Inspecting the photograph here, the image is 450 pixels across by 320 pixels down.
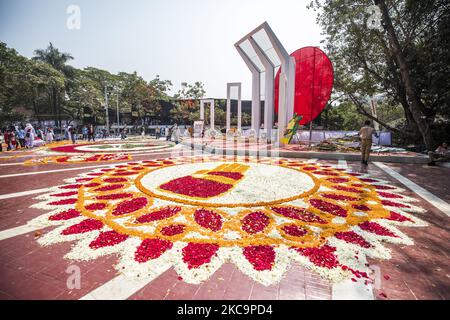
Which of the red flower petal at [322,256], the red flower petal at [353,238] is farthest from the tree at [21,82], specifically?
the red flower petal at [353,238]

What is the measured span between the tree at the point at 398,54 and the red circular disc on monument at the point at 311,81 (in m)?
3.03

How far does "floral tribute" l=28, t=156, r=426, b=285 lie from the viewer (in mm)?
2762

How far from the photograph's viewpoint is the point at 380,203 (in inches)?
191

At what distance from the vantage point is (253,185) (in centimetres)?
601

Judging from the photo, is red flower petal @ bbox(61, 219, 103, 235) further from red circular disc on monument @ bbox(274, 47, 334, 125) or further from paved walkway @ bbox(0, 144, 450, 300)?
red circular disc on monument @ bbox(274, 47, 334, 125)

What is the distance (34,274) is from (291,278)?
2835mm

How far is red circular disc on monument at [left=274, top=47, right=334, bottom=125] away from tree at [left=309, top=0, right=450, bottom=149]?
303 centimetres

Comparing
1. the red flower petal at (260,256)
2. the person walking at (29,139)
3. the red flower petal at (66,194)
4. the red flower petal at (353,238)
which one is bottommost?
the red flower petal at (260,256)

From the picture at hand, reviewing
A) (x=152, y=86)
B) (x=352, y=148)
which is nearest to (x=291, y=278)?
(x=352, y=148)

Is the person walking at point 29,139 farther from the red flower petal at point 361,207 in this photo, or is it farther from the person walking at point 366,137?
the person walking at point 366,137

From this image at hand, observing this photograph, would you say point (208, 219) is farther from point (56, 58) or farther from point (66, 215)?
point (56, 58)

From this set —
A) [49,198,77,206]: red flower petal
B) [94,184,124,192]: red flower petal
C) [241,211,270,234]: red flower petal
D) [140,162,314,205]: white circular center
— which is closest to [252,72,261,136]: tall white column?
[140,162,314,205]: white circular center

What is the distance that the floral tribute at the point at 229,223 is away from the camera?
276 cm

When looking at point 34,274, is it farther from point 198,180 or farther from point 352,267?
point 198,180
